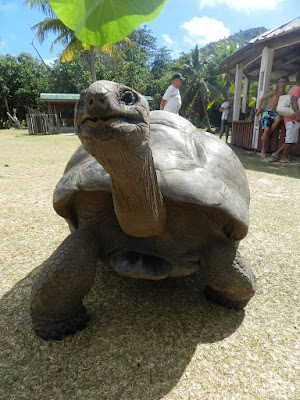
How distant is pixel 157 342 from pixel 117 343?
0.19 meters

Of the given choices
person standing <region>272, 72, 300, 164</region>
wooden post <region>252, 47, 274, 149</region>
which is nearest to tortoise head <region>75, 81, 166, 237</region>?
person standing <region>272, 72, 300, 164</region>

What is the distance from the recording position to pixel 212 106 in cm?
2823

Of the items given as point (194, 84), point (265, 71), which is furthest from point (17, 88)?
point (265, 71)

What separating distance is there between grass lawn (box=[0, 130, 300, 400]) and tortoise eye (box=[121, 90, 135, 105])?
1096 mm

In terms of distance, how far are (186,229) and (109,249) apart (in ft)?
1.42

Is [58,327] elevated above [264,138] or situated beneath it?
situated beneath

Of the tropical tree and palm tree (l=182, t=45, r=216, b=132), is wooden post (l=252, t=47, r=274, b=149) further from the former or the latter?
the tropical tree

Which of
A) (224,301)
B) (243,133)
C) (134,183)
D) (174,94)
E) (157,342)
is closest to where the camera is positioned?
(134,183)

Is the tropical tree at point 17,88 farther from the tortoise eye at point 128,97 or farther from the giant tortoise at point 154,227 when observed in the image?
the tortoise eye at point 128,97

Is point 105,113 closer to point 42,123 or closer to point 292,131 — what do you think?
point 292,131

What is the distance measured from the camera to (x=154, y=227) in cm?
129

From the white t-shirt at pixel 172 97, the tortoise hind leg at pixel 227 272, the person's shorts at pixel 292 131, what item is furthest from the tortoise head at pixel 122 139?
the person's shorts at pixel 292 131

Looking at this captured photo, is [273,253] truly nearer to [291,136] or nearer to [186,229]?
[186,229]

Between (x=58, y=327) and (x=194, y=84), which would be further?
(x=194, y=84)
